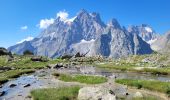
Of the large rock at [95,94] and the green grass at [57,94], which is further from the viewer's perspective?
the green grass at [57,94]

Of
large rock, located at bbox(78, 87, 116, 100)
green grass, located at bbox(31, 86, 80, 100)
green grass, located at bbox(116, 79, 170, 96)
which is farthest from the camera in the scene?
green grass, located at bbox(116, 79, 170, 96)

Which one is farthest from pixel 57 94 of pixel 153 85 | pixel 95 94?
pixel 153 85

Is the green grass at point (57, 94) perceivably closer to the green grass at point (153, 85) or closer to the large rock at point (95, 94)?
the large rock at point (95, 94)

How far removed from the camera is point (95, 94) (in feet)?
115

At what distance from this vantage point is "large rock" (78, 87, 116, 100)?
33844 millimetres

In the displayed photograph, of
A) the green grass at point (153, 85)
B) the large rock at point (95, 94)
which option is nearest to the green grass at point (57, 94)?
the large rock at point (95, 94)

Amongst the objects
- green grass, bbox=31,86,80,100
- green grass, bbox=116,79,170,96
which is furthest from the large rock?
green grass, bbox=116,79,170,96

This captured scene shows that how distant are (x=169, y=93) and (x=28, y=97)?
18.4 meters

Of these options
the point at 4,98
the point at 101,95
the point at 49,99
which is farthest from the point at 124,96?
the point at 4,98

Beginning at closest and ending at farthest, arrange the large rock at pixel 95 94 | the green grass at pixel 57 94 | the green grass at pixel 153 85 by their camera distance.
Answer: the large rock at pixel 95 94
the green grass at pixel 57 94
the green grass at pixel 153 85

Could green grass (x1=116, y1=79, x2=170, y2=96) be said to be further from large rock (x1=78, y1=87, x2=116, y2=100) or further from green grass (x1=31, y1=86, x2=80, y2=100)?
green grass (x1=31, y1=86, x2=80, y2=100)

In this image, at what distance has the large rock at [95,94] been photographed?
33.8m

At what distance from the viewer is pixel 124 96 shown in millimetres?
39438

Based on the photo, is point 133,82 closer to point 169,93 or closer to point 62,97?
point 169,93
